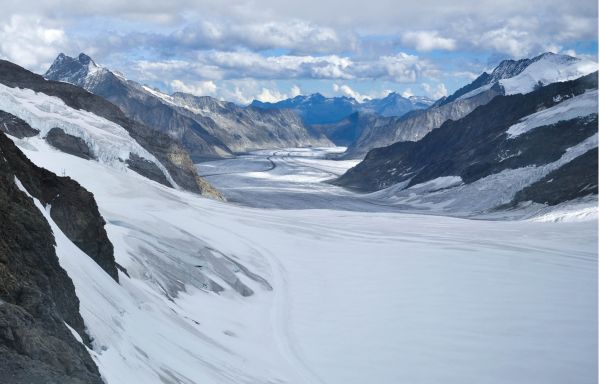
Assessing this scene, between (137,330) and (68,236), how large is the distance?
4.99m

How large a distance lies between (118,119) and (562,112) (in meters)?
67.9

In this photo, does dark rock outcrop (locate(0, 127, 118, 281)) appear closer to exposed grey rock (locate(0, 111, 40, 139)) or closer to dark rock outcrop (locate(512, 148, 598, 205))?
exposed grey rock (locate(0, 111, 40, 139))

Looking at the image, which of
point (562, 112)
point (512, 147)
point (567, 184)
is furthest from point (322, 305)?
point (562, 112)

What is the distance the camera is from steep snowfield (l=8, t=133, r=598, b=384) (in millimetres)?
18812

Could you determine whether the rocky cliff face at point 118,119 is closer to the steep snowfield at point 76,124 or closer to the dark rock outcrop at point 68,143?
the steep snowfield at point 76,124

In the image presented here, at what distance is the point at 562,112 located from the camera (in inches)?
4419

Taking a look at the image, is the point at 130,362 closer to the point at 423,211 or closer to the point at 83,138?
the point at 83,138

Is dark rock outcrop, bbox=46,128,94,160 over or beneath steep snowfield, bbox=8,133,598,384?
over

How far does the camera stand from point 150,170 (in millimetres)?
78125

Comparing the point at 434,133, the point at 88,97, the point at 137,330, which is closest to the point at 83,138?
the point at 88,97

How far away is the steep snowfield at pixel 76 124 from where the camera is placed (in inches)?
2795

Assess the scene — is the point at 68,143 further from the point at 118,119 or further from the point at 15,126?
the point at 118,119

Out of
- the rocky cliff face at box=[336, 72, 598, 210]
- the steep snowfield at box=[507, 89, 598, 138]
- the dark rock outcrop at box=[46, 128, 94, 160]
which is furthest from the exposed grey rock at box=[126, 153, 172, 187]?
the steep snowfield at box=[507, 89, 598, 138]

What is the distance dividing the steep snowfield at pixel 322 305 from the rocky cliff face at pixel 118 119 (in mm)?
32480
